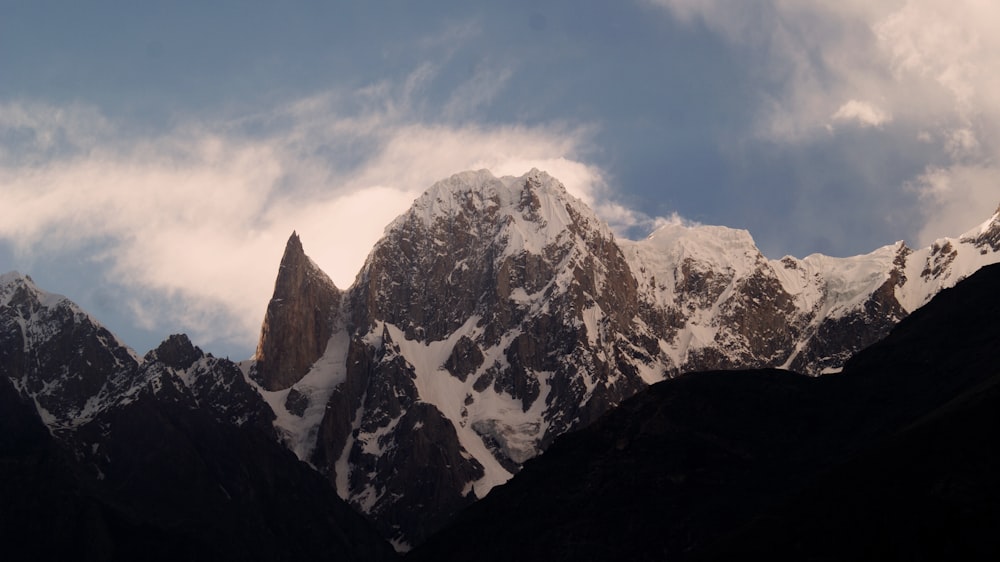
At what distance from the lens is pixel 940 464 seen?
7274 inches

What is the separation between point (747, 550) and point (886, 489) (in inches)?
680

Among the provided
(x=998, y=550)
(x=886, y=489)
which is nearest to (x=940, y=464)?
(x=886, y=489)

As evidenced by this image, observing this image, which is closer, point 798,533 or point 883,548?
point 883,548

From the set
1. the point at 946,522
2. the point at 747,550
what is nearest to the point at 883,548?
the point at 946,522

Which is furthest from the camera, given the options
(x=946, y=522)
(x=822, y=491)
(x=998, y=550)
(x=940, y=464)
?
(x=822, y=491)

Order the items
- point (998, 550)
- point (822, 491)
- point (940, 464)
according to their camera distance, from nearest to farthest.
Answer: point (998, 550) → point (940, 464) → point (822, 491)

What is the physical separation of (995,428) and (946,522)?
59.4ft

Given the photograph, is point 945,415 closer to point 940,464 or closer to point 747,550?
point 940,464

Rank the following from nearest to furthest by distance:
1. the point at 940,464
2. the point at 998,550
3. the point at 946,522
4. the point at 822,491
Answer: the point at 998,550 → the point at 946,522 → the point at 940,464 → the point at 822,491

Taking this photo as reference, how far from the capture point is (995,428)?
186 m

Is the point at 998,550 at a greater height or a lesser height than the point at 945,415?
lesser

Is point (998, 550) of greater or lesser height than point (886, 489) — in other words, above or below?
below

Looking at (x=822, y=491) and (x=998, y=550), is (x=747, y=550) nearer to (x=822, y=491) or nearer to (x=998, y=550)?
(x=822, y=491)

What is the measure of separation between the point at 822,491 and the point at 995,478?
87.6ft
